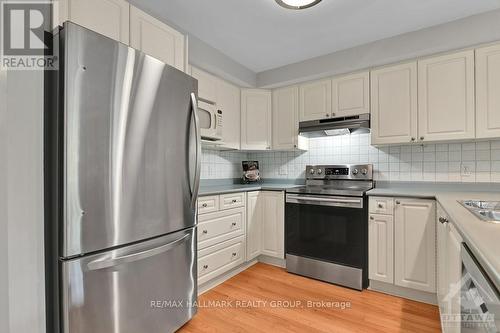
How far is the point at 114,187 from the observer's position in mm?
1286

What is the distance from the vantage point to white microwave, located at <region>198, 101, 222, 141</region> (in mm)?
2438

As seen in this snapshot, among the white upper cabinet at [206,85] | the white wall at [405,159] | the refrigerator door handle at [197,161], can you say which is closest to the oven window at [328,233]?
the white wall at [405,159]

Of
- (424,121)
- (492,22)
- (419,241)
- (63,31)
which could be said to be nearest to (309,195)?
(419,241)

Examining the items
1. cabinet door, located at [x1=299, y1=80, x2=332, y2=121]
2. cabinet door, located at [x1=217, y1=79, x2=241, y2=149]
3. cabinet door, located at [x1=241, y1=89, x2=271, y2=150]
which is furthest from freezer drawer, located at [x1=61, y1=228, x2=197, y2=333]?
cabinet door, located at [x1=299, y1=80, x2=332, y2=121]

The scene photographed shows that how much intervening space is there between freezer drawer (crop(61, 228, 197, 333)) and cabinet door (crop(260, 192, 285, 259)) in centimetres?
121

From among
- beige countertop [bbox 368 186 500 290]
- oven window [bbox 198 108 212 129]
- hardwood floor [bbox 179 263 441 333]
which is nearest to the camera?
beige countertop [bbox 368 186 500 290]

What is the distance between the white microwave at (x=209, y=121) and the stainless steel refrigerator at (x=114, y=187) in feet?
2.46

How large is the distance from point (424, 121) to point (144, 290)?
8.49 feet

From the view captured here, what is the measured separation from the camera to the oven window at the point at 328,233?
2.29 meters

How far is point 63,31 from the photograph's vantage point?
1.15 meters

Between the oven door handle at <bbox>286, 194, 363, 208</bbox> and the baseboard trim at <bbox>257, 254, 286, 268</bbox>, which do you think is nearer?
the oven door handle at <bbox>286, 194, 363, 208</bbox>

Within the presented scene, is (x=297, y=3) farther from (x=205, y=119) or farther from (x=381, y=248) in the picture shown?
(x=381, y=248)

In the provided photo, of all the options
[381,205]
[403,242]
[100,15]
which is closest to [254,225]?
[381,205]

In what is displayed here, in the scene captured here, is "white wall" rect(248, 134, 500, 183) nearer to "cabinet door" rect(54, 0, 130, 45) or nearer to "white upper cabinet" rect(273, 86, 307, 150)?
"white upper cabinet" rect(273, 86, 307, 150)
